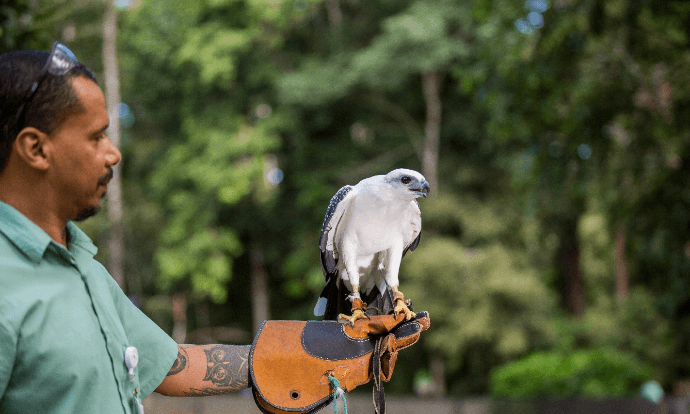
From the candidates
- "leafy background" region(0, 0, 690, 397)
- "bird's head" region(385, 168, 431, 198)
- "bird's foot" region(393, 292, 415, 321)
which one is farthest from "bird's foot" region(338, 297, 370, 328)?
"leafy background" region(0, 0, 690, 397)

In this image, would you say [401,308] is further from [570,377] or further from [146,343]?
[570,377]

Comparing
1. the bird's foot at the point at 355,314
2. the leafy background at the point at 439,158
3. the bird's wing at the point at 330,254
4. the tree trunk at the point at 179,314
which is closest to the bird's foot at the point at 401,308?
the bird's foot at the point at 355,314

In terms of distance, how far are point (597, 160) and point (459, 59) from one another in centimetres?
663

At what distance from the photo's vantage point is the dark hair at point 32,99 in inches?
46.9

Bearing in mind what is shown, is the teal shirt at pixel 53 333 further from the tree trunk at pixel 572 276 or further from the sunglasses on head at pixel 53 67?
the tree trunk at pixel 572 276

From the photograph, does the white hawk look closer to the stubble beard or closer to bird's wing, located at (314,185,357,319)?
bird's wing, located at (314,185,357,319)

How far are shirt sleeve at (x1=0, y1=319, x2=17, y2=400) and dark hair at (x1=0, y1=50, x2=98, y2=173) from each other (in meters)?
0.34

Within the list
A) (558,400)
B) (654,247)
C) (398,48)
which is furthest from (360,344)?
(398,48)

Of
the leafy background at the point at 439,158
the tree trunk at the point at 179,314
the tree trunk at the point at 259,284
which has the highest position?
the leafy background at the point at 439,158

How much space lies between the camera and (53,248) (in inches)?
48.2

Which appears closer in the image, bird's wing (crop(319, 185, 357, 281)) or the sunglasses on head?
the sunglasses on head

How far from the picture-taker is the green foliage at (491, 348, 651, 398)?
1020cm

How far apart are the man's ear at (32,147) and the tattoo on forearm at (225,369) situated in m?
0.84

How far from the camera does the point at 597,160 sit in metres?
7.22
